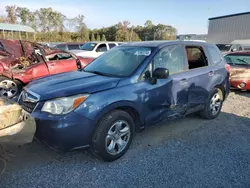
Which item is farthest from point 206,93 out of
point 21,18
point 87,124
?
point 21,18

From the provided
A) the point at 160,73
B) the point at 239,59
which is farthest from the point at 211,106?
the point at 239,59

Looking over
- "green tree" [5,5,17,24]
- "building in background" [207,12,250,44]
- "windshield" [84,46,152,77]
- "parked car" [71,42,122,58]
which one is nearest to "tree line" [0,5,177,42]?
"green tree" [5,5,17,24]

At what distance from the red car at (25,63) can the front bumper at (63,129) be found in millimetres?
3821

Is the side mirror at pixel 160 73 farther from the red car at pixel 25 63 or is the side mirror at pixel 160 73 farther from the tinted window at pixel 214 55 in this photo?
the red car at pixel 25 63

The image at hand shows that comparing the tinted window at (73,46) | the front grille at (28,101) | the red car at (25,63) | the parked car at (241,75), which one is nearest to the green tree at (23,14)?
the tinted window at (73,46)

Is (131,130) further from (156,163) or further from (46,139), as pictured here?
(46,139)

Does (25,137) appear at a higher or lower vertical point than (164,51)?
lower

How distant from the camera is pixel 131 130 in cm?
335

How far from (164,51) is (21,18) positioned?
3803 centimetres

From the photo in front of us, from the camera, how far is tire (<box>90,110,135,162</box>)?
2963 mm

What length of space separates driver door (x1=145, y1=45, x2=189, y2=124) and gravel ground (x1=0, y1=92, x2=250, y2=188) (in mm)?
501

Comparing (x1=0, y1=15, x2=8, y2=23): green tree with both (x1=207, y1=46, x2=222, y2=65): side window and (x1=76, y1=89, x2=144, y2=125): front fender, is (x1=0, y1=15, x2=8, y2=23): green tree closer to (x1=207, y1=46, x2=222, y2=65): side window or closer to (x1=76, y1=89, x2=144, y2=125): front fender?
(x1=207, y1=46, x2=222, y2=65): side window

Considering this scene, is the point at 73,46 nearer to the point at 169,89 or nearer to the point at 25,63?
the point at 25,63

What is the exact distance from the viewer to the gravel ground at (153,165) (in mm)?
2758
